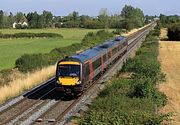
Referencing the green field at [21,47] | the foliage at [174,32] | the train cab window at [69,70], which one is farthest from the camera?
the foliage at [174,32]

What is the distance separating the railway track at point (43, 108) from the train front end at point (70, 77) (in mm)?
677

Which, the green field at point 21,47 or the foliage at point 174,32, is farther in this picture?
the foliage at point 174,32

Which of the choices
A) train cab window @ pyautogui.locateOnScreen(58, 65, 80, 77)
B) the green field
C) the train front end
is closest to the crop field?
the train front end

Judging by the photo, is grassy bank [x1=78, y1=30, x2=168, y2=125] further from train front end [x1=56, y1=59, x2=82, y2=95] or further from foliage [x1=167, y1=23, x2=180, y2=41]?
foliage [x1=167, y1=23, x2=180, y2=41]

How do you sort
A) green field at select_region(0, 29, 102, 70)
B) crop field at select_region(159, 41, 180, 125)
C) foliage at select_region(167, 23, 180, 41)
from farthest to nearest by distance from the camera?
foliage at select_region(167, 23, 180, 41) < green field at select_region(0, 29, 102, 70) < crop field at select_region(159, 41, 180, 125)

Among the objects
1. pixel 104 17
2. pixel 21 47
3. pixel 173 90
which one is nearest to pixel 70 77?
pixel 173 90

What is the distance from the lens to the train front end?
23547 millimetres

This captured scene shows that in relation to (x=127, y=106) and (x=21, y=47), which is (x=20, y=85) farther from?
(x=21, y=47)

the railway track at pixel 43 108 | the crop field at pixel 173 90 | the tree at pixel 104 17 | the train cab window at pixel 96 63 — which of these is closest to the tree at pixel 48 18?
the tree at pixel 104 17

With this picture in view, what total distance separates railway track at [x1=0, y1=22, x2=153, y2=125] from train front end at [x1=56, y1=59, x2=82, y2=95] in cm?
68

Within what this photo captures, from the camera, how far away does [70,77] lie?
931 inches

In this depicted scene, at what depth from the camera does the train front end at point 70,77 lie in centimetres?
2355

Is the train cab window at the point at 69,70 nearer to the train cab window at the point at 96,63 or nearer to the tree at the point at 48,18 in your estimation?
the train cab window at the point at 96,63

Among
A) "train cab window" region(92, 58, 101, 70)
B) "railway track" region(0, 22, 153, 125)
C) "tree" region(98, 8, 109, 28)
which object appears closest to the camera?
"railway track" region(0, 22, 153, 125)
